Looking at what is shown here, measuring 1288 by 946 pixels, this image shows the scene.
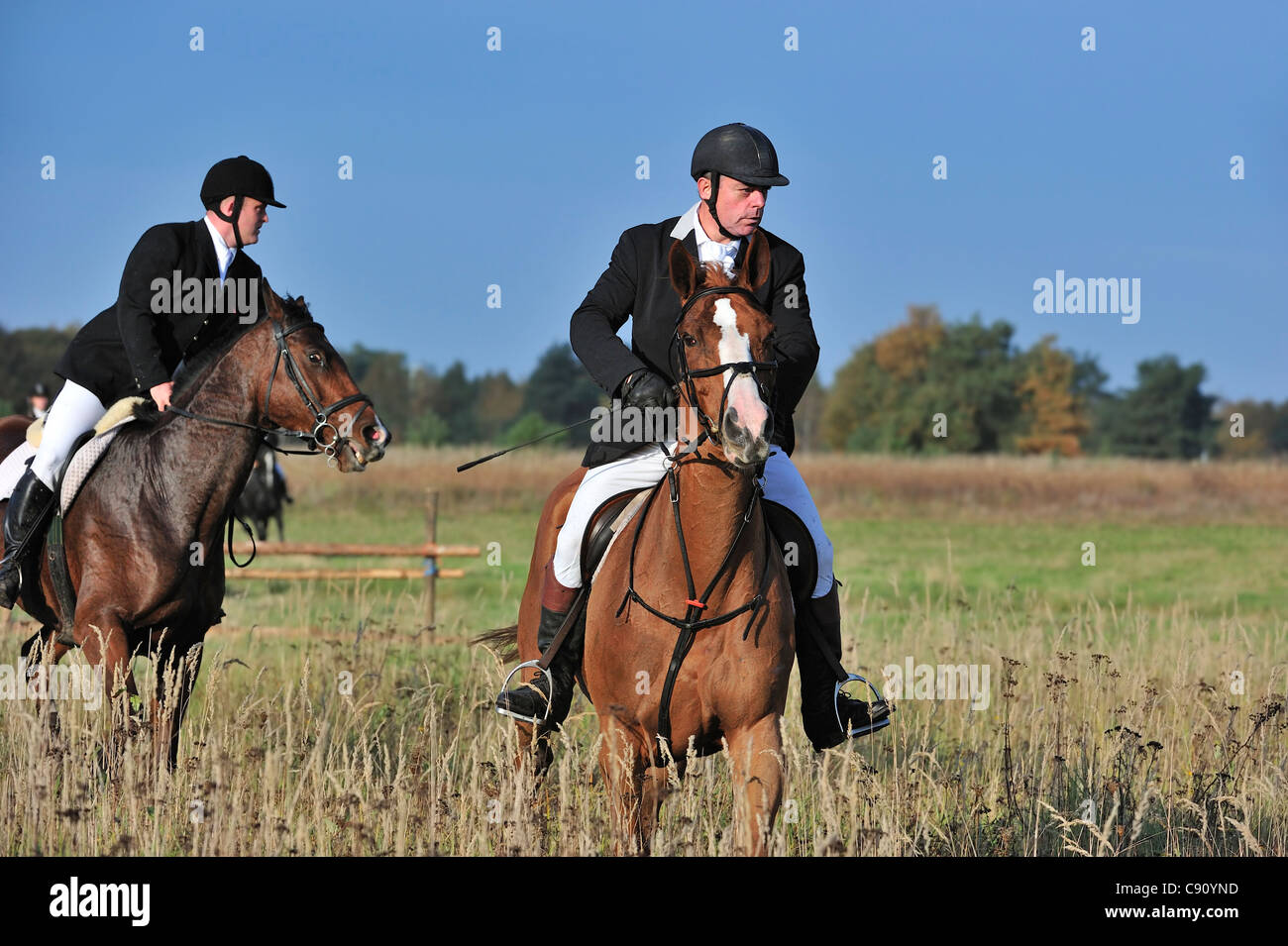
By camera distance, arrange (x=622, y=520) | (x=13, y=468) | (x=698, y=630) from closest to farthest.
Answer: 1. (x=698, y=630)
2. (x=622, y=520)
3. (x=13, y=468)

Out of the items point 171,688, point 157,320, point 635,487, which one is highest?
point 157,320

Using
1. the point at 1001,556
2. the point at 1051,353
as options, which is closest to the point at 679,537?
the point at 1001,556

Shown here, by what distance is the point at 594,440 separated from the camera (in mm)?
5703

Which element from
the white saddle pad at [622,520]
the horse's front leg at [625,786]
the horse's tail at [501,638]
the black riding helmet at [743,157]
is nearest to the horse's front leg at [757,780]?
the horse's front leg at [625,786]

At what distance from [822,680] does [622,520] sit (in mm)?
1064

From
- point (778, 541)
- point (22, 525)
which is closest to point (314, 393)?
point (22, 525)

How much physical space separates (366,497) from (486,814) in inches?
1129

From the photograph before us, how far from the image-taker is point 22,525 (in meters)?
6.89

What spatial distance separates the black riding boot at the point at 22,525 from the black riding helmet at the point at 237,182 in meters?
1.76

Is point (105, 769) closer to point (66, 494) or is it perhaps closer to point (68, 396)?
point (66, 494)

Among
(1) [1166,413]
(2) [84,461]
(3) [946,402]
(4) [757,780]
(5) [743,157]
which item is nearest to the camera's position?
(4) [757,780]

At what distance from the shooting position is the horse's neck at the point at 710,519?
4.43 meters

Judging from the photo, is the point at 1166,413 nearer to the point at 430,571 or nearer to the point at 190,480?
the point at 430,571
